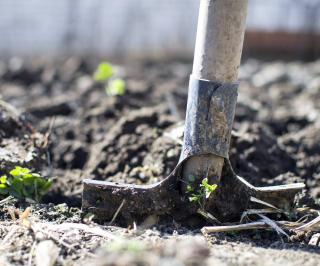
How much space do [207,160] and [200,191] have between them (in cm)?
13

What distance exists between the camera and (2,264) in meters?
1.90

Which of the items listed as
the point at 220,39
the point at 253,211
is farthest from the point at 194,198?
the point at 220,39

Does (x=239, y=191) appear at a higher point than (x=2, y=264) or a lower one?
higher

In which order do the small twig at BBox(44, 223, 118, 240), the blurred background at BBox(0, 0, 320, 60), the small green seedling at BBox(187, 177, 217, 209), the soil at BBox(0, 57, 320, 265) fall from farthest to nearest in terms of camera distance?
the blurred background at BBox(0, 0, 320, 60) → the small green seedling at BBox(187, 177, 217, 209) → the small twig at BBox(44, 223, 118, 240) → the soil at BBox(0, 57, 320, 265)

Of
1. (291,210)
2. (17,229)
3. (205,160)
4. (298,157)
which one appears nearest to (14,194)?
(17,229)

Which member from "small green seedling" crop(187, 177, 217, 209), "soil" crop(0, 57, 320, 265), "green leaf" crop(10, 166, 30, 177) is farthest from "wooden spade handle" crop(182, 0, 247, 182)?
"green leaf" crop(10, 166, 30, 177)

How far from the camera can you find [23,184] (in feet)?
8.32

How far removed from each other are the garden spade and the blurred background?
22.1 feet

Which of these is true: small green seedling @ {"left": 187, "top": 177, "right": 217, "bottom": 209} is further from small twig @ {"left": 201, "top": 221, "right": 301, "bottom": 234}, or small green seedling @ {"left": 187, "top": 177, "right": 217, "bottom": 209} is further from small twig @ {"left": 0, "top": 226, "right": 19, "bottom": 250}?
small twig @ {"left": 0, "top": 226, "right": 19, "bottom": 250}

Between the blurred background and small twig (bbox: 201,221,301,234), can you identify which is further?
the blurred background

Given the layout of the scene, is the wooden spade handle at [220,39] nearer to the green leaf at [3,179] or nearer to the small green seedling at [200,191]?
the small green seedling at [200,191]

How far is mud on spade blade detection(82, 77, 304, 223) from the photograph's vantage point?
88.0 inches

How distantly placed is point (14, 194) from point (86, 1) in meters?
7.57

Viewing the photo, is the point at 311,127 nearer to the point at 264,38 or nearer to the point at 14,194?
the point at 14,194
